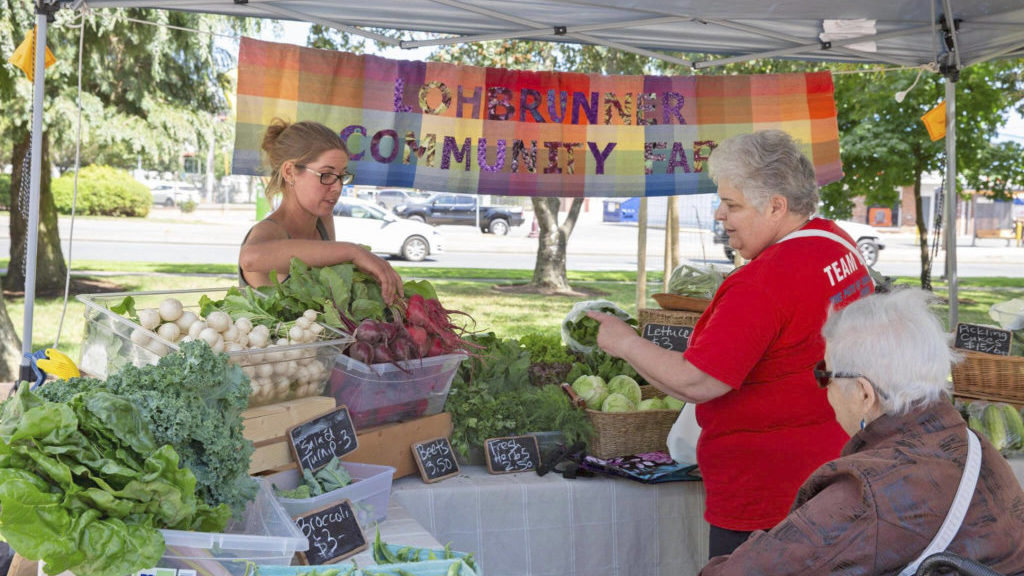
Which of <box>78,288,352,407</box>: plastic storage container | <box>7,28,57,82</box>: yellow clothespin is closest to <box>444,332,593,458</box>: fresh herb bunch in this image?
<box>78,288,352,407</box>: plastic storage container

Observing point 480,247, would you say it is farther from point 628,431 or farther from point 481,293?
point 628,431

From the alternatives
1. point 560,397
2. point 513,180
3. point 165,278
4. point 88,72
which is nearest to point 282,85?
point 513,180

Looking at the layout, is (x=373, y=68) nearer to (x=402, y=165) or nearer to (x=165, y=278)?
(x=402, y=165)

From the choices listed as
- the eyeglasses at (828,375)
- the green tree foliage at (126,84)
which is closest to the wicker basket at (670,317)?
the eyeglasses at (828,375)

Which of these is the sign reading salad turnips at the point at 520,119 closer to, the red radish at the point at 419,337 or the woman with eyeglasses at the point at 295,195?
the woman with eyeglasses at the point at 295,195

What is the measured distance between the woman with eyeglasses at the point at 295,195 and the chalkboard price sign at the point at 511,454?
583 millimetres

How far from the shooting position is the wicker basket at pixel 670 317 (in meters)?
3.95

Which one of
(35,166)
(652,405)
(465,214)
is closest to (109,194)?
(465,214)

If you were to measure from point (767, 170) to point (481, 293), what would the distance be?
11.6m

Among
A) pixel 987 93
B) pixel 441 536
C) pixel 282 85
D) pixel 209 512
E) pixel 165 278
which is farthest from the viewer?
pixel 165 278

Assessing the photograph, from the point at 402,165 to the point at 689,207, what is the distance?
722 centimetres

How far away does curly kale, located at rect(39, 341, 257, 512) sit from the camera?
1.64 metres

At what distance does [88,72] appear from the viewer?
32.7ft

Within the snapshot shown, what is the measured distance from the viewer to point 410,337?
253 centimetres
